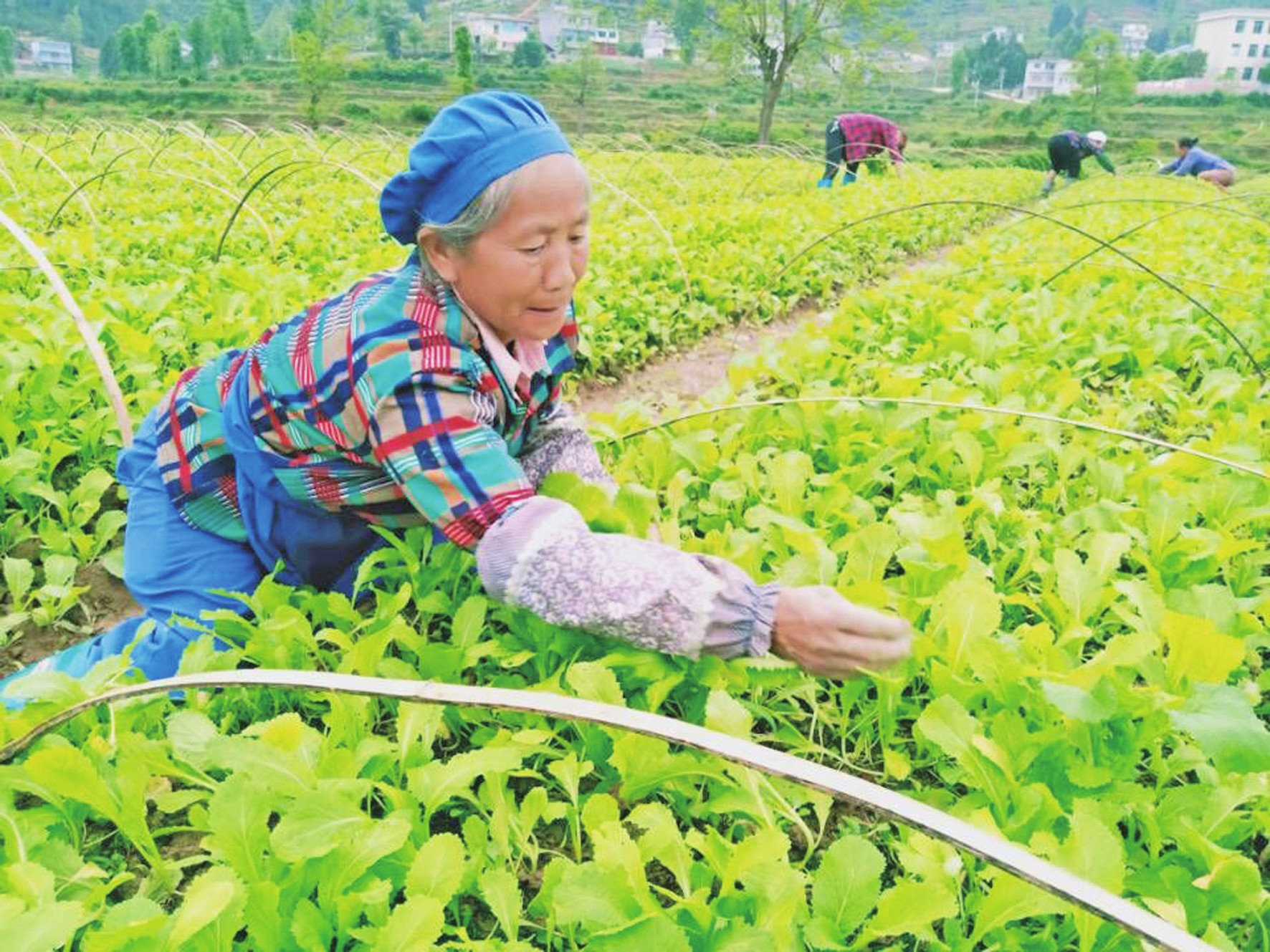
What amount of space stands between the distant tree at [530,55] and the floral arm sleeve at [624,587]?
87794 millimetres

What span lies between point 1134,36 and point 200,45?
148536mm

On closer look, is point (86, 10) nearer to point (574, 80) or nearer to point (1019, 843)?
point (574, 80)

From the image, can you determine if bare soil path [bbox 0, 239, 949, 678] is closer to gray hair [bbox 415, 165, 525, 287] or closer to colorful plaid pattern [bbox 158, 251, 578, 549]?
colorful plaid pattern [bbox 158, 251, 578, 549]

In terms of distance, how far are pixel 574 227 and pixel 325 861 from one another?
1110mm

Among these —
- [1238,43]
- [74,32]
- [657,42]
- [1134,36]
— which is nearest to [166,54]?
[74,32]

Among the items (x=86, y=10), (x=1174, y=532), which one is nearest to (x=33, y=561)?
(x=1174, y=532)

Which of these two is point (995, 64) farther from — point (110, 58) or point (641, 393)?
point (641, 393)

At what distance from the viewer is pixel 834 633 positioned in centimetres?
140

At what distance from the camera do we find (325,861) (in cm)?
117

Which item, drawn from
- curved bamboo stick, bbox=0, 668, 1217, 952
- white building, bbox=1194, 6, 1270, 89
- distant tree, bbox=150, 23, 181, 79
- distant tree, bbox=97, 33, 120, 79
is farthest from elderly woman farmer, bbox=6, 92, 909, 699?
white building, bbox=1194, 6, 1270, 89

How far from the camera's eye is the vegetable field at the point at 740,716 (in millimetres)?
1147

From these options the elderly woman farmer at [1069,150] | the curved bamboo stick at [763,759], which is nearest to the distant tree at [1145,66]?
the elderly woman farmer at [1069,150]

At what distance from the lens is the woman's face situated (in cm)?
160

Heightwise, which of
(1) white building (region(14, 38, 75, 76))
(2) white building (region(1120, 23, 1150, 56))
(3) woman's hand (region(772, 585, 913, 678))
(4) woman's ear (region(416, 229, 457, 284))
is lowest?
(3) woman's hand (region(772, 585, 913, 678))
